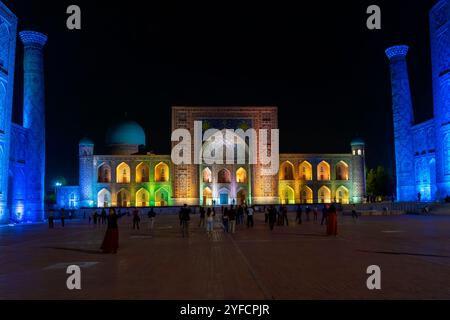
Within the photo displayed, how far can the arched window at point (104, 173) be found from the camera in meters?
54.2

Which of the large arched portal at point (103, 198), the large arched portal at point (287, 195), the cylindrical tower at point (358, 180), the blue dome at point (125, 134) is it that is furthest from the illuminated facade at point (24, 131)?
the cylindrical tower at point (358, 180)

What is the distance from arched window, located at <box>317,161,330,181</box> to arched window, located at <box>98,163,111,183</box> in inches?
961

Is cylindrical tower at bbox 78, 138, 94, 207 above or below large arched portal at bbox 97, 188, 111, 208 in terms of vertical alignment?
above

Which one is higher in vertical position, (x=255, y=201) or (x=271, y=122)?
(x=271, y=122)

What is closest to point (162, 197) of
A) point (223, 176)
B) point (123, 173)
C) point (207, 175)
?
point (123, 173)

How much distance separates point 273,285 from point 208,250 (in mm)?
5356

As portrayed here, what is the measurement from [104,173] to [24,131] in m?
21.7

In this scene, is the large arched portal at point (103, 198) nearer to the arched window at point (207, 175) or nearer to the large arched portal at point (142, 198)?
the large arched portal at point (142, 198)

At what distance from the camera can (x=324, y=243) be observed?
44.6 feet

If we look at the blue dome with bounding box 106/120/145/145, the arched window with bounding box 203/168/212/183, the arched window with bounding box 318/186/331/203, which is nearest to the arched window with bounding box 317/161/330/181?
the arched window with bounding box 318/186/331/203

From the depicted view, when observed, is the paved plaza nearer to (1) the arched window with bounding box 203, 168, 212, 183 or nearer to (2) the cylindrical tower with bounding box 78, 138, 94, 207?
(2) the cylindrical tower with bounding box 78, 138, 94, 207

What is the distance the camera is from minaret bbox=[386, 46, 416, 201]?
42906mm
